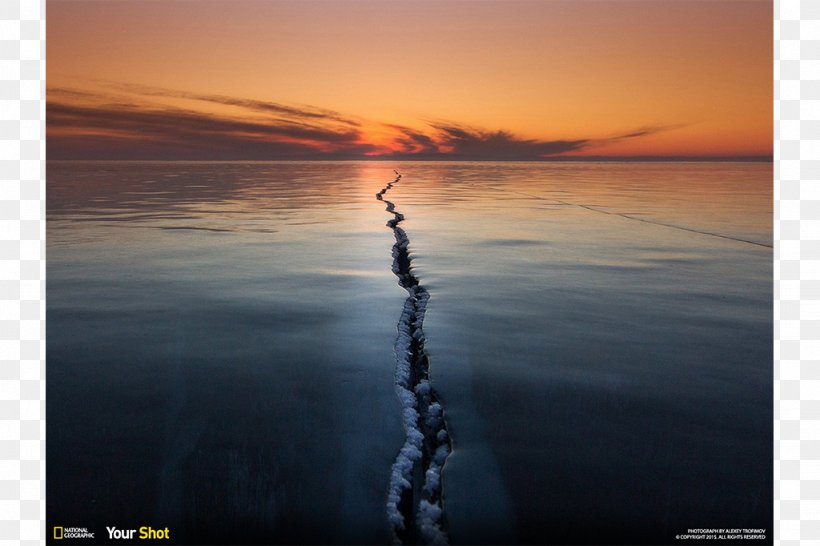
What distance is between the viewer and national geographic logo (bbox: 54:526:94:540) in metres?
2.29

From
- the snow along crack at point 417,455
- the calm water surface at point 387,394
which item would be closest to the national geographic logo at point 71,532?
the calm water surface at point 387,394

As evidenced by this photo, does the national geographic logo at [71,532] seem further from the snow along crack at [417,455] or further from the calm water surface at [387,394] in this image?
the snow along crack at [417,455]

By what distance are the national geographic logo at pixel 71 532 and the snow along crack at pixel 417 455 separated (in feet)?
3.66

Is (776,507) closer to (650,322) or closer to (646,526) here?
(646,526)

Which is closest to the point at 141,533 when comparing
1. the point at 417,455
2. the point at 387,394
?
the point at 417,455

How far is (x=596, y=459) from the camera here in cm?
261

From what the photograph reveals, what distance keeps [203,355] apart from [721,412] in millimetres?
2882

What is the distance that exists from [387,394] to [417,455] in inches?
23.7

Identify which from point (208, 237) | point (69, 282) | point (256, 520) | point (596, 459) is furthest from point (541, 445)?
point (208, 237)

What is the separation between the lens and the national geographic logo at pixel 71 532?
7.51 feet

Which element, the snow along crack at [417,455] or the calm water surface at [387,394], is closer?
the snow along crack at [417,455]

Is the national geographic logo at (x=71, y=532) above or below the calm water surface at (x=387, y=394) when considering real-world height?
below

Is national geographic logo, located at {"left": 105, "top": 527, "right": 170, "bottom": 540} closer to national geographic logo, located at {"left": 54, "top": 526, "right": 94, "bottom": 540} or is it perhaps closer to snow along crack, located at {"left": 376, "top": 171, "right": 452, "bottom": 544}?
national geographic logo, located at {"left": 54, "top": 526, "right": 94, "bottom": 540}

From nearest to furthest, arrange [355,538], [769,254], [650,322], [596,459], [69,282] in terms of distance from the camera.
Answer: [355,538], [596,459], [650,322], [69,282], [769,254]
